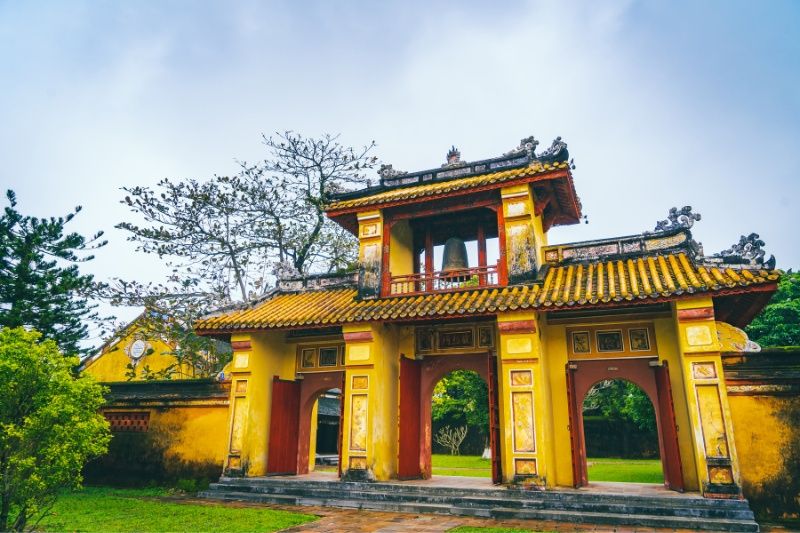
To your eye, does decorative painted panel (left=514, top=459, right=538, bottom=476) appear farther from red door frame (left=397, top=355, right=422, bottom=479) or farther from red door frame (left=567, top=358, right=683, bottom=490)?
red door frame (left=397, top=355, right=422, bottom=479)

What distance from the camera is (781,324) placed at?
68.5 feet

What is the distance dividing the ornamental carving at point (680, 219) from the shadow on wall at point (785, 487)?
148 inches

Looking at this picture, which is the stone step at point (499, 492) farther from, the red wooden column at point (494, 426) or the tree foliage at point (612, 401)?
the tree foliage at point (612, 401)

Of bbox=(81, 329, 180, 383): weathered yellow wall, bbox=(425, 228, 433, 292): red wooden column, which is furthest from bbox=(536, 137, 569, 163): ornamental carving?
bbox=(81, 329, 180, 383): weathered yellow wall

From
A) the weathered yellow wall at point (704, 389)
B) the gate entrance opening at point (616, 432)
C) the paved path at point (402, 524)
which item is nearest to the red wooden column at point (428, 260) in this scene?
the paved path at point (402, 524)

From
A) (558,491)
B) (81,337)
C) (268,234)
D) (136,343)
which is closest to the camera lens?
(558,491)

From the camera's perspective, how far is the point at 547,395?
10.0 meters

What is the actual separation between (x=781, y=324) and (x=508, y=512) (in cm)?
1845

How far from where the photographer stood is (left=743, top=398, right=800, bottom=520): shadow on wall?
311 inches

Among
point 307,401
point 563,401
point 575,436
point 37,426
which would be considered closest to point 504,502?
point 575,436

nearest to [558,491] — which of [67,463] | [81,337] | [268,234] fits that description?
[67,463]

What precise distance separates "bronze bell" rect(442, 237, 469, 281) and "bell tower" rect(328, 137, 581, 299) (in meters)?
0.02

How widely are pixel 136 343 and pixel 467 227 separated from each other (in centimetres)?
1811

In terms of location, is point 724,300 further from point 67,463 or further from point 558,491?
point 67,463
